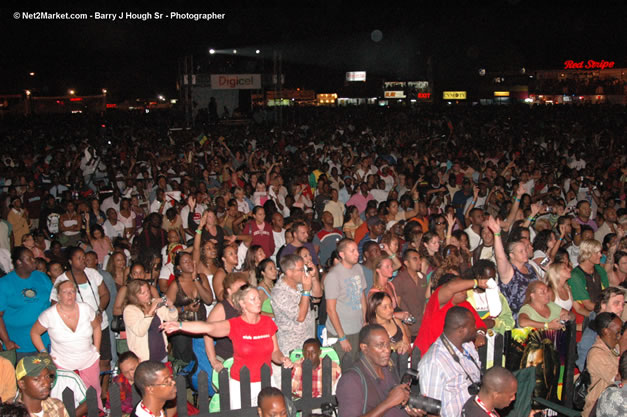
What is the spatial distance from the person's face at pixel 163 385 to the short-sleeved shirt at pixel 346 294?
1.92 meters

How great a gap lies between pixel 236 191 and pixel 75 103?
50.5m

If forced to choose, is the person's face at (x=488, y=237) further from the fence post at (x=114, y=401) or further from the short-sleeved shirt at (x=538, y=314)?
the fence post at (x=114, y=401)

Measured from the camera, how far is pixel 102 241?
7.74m

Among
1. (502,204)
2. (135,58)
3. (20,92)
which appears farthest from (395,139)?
(135,58)

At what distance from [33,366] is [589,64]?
195 feet

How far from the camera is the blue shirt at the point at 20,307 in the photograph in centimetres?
532

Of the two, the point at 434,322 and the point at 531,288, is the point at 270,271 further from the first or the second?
the point at 531,288

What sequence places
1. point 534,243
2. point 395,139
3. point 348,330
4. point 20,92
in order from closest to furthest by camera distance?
point 348,330 < point 534,243 < point 395,139 < point 20,92

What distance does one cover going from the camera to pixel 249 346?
4191 millimetres

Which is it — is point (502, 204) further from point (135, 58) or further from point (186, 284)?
point (135, 58)

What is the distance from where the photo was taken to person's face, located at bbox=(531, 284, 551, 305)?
484 cm

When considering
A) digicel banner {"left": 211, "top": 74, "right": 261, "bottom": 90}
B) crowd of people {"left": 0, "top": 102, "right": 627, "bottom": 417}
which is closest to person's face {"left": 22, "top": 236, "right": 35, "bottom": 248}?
crowd of people {"left": 0, "top": 102, "right": 627, "bottom": 417}

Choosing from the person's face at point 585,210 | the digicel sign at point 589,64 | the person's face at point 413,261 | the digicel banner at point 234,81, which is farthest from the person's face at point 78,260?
the digicel sign at point 589,64

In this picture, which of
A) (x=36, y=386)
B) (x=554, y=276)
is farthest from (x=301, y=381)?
(x=554, y=276)
